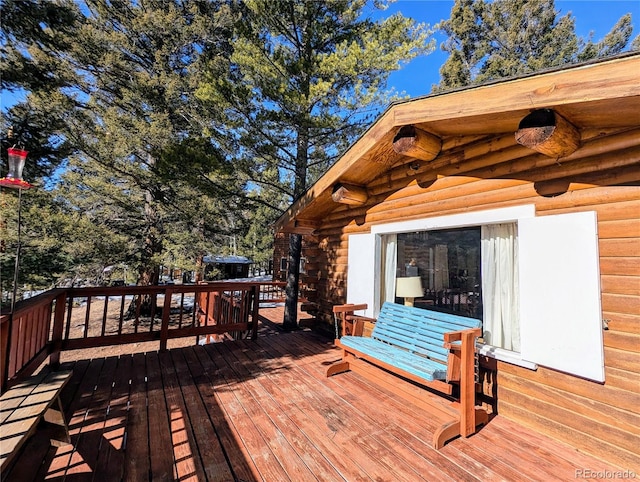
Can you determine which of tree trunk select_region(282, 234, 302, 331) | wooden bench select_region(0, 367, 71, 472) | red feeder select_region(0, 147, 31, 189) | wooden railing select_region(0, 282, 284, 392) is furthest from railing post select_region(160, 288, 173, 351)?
tree trunk select_region(282, 234, 302, 331)

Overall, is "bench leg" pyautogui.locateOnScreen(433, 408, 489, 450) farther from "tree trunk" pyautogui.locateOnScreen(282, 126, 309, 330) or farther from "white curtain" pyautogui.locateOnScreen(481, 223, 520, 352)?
"tree trunk" pyautogui.locateOnScreen(282, 126, 309, 330)

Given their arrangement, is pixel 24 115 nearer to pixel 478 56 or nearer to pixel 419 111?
pixel 419 111

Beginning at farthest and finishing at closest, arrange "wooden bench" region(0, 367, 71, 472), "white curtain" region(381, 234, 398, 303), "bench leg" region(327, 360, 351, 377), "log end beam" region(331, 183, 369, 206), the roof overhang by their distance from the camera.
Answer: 1. "log end beam" region(331, 183, 369, 206)
2. "white curtain" region(381, 234, 398, 303)
3. "bench leg" region(327, 360, 351, 377)
4. the roof overhang
5. "wooden bench" region(0, 367, 71, 472)

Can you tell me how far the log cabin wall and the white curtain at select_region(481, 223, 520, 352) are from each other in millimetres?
245

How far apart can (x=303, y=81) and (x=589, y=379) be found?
21.2ft

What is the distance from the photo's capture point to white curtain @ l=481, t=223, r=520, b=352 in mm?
2799

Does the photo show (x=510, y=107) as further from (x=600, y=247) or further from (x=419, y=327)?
(x=419, y=327)

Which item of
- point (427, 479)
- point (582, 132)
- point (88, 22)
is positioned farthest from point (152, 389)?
point (88, 22)

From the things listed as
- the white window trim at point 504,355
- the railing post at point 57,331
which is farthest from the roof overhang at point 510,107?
the railing post at point 57,331

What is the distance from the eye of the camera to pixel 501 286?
9.51 feet

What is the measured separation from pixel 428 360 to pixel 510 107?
226cm

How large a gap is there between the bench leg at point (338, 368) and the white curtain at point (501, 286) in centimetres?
164

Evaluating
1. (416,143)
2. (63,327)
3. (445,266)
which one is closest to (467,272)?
(445,266)

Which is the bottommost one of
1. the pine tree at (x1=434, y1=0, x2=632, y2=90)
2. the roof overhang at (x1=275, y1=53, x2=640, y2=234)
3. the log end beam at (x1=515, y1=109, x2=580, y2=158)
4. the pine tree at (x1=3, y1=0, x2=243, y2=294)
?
the log end beam at (x1=515, y1=109, x2=580, y2=158)
